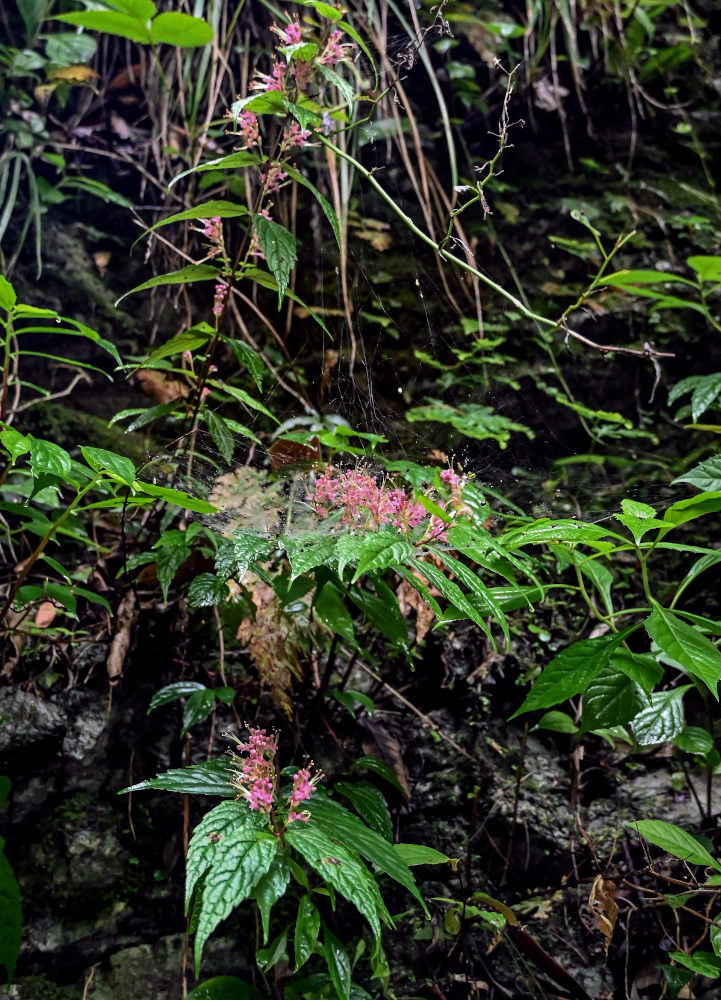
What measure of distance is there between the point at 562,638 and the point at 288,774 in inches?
45.6

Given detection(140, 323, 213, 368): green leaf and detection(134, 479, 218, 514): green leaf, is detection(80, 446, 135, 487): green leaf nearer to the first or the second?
detection(134, 479, 218, 514): green leaf

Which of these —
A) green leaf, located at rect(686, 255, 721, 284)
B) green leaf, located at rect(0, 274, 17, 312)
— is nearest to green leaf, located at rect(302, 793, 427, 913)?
green leaf, located at rect(0, 274, 17, 312)

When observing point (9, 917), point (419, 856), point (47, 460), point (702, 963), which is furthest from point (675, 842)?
point (47, 460)

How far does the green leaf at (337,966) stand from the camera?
3.15 feet

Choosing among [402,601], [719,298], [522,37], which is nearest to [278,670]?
[402,601]

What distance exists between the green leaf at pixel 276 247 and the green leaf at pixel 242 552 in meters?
0.49

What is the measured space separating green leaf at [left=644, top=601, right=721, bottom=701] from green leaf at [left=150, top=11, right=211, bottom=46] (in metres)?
1.64

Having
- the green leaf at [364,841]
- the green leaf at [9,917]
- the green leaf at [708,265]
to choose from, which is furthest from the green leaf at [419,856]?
the green leaf at [708,265]

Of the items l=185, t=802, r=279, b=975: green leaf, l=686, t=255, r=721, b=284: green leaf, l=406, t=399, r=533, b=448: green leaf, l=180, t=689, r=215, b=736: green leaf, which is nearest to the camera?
l=185, t=802, r=279, b=975: green leaf

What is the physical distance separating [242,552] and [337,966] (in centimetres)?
68

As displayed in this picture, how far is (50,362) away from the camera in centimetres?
240

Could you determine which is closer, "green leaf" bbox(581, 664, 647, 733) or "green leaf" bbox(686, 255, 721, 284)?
"green leaf" bbox(581, 664, 647, 733)

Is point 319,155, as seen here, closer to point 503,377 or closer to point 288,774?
point 503,377

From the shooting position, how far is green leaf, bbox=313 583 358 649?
1.22 metres
